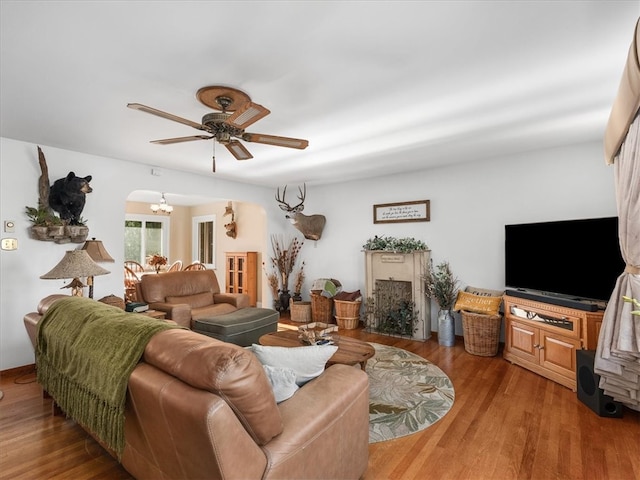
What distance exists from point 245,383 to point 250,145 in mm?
2942

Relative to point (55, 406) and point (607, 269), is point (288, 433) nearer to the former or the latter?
point (55, 406)

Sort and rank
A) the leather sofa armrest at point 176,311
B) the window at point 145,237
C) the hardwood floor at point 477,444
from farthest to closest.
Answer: the window at point 145,237, the leather sofa armrest at point 176,311, the hardwood floor at point 477,444

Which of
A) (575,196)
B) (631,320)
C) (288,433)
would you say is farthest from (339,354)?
(575,196)

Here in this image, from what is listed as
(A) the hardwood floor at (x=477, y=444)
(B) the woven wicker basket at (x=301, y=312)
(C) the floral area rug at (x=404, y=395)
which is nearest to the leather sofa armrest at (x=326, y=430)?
(A) the hardwood floor at (x=477, y=444)

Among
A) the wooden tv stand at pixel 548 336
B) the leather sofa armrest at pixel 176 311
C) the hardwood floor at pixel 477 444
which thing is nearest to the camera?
the hardwood floor at pixel 477 444

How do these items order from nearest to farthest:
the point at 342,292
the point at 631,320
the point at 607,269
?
the point at 631,320 < the point at 607,269 < the point at 342,292

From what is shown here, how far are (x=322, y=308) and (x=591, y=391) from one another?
358 centimetres

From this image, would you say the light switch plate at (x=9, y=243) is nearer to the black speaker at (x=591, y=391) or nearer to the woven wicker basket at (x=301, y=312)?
the woven wicker basket at (x=301, y=312)

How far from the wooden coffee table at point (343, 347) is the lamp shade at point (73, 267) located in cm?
173

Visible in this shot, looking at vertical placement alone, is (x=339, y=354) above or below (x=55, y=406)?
above

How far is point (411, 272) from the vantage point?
15.2 ft

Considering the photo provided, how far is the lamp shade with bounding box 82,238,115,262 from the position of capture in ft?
11.8

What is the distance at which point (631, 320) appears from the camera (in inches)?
84.4

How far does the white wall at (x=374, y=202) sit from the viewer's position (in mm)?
3387
